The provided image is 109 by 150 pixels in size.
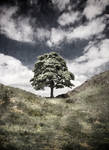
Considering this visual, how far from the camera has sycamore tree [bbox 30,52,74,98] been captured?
30453 mm

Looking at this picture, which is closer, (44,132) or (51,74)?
(44,132)

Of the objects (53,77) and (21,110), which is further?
(53,77)

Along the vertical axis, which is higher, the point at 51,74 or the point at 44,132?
the point at 51,74

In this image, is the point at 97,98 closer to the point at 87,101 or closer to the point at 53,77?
the point at 87,101

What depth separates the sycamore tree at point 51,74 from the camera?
30.5 metres

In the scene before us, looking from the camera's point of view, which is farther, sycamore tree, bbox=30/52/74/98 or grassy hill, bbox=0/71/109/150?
sycamore tree, bbox=30/52/74/98

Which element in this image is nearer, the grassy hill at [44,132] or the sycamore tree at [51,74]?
the grassy hill at [44,132]

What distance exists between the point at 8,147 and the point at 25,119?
5880 millimetres

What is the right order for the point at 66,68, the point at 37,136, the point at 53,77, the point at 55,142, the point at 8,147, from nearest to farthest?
1. the point at 8,147
2. the point at 55,142
3. the point at 37,136
4. the point at 53,77
5. the point at 66,68

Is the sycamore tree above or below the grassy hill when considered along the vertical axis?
above

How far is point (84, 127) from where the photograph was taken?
12.8 meters

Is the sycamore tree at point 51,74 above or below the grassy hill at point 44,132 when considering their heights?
above

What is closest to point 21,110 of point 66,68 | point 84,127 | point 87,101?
point 84,127

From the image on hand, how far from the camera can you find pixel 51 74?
29578 mm
